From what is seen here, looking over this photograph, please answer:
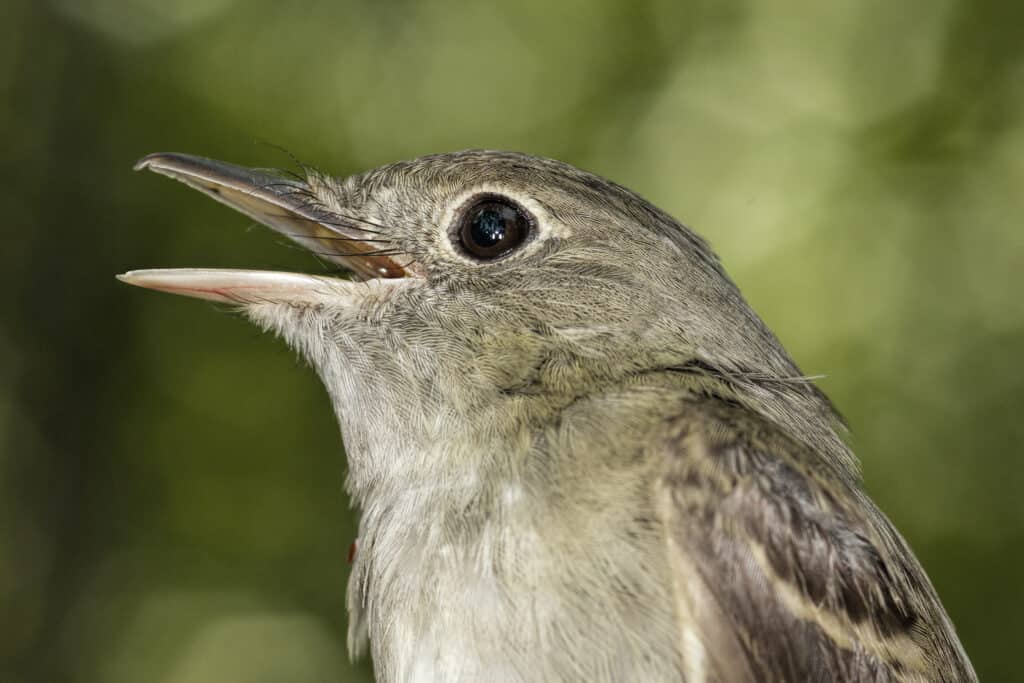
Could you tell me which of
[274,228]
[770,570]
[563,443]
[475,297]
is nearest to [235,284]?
[274,228]

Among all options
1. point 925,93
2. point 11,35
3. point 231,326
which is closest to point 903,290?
point 925,93

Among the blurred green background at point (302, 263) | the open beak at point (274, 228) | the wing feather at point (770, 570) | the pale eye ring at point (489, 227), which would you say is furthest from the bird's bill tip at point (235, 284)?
the blurred green background at point (302, 263)

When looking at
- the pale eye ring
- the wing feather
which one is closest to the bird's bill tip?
the pale eye ring

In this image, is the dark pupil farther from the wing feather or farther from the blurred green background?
the blurred green background

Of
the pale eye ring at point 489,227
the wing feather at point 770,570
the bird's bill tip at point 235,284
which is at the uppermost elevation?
the pale eye ring at point 489,227

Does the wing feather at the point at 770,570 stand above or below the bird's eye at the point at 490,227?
below

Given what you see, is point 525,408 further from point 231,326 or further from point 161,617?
point 161,617

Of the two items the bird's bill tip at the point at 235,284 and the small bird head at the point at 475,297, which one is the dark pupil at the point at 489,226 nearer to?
the small bird head at the point at 475,297
